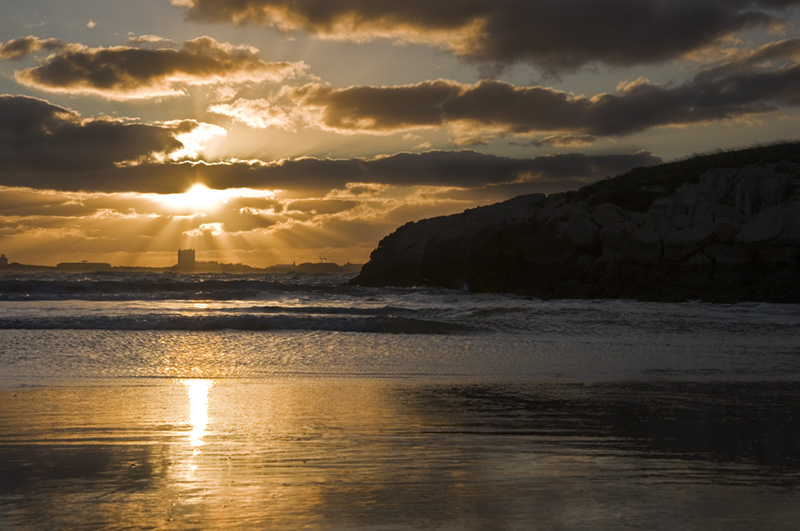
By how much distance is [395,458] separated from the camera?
186 inches

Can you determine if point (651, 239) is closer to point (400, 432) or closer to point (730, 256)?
point (730, 256)

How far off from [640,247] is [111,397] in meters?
21.6

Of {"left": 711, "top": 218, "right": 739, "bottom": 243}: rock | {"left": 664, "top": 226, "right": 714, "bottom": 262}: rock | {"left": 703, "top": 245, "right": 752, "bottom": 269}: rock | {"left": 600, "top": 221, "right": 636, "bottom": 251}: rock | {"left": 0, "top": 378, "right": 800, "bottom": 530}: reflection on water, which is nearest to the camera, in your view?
{"left": 0, "top": 378, "right": 800, "bottom": 530}: reflection on water

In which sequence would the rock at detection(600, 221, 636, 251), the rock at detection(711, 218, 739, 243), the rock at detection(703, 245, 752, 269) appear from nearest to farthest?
the rock at detection(703, 245, 752, 269) < the rock at detection(711, 218, 739, 243) < the rock at detection(600, 221, 636, 251)

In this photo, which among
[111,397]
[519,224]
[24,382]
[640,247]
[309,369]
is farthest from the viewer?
[519,224]

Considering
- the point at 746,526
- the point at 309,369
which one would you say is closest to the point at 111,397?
the point at 309,369

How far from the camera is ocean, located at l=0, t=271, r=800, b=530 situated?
359 centimetres

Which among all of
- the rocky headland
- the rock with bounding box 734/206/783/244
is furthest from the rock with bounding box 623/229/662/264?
the rock with bounding box 734/206/783/244

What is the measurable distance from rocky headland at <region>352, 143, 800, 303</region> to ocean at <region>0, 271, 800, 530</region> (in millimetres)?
10114

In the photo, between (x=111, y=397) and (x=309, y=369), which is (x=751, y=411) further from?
(x=111, y=397)

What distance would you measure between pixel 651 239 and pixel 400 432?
2156cm

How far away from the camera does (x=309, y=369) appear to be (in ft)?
31.4

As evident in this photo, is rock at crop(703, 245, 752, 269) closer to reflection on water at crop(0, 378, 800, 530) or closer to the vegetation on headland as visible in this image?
the vegetation on headland

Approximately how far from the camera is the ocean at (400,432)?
141 inches
